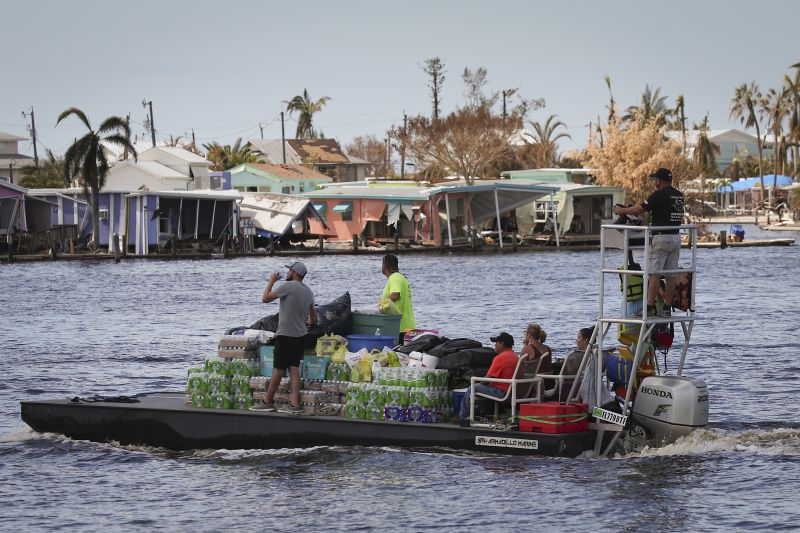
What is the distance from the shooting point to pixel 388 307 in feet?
56.9

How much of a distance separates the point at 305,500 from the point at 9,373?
1424 centimetres

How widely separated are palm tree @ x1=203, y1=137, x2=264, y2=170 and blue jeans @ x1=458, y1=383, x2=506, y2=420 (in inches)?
4061

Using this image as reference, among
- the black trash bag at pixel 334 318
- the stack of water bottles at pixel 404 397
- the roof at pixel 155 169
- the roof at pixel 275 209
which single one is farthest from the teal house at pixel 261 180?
the stack of water bottles at pixel 404 397

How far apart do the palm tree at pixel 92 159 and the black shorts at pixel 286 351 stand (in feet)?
192

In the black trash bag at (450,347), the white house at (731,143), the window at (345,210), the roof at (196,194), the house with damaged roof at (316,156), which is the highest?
the white house at (731,143)

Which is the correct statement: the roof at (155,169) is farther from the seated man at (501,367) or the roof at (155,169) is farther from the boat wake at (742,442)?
the seated man at (501,367)

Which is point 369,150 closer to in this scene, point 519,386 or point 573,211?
point 573,211

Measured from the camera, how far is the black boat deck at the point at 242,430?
1570 centimetres

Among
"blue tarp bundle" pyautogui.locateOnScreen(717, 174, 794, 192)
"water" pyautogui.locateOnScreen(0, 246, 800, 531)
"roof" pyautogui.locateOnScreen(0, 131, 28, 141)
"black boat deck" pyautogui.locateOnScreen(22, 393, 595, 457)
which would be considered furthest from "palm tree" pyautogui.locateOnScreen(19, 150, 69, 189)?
"black boat deck" pyautogui.locateOnScreen(22, 393, 595, 457)

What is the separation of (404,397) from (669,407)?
3.11m

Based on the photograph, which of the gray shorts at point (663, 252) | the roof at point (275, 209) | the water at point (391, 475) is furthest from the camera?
the roof at point (275, 209)

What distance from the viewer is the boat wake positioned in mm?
16625

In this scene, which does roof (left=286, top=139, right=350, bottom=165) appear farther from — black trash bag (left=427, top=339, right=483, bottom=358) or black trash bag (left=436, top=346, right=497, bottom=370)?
black trash bag (left=436, top=346, right=497, bottom=370)

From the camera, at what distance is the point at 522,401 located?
15688mm
